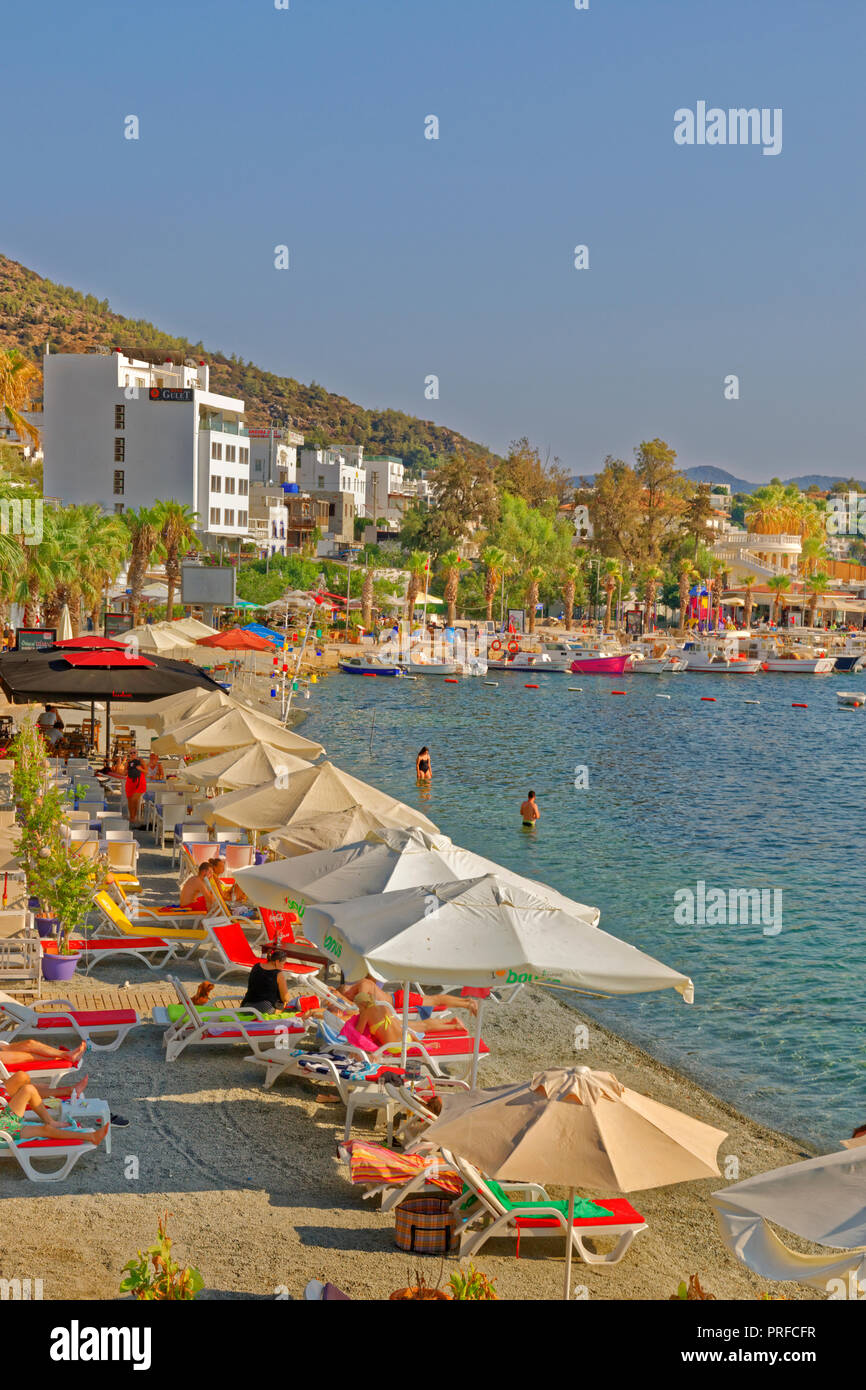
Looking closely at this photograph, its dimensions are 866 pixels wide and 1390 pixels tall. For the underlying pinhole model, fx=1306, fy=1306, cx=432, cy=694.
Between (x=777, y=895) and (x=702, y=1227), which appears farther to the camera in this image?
(x=777, y=895)

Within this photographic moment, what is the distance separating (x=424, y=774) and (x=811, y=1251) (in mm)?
26340

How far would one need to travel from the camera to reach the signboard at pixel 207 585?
5872 centimetres

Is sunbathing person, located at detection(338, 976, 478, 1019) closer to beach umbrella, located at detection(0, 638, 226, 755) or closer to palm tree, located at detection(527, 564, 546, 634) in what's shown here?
beach umbrella, located at detection(0, 638, 226, 755)

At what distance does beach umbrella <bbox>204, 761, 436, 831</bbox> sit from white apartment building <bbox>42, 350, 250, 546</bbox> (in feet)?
240

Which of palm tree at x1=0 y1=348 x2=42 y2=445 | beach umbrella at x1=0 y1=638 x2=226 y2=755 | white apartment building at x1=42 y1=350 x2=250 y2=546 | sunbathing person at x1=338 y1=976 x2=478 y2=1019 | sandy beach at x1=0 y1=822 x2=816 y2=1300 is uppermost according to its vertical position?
white apartment building at x1=42 y1=350 x2=250 y2=546

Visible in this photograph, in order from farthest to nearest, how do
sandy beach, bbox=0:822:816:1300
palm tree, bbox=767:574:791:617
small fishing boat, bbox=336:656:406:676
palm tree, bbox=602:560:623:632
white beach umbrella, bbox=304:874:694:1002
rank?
1. palm tree, bbox=767:574:791:617
2. palm tree, bbox=602:560:623:632
3. small fishing boat, bbox=336:656:406:676
4. white beach umbrella, bbox=304:874:694:1002
5. sandy beach, bbox=0:822:816:1300

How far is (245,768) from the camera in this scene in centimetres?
1898

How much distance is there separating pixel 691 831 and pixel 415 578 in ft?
244

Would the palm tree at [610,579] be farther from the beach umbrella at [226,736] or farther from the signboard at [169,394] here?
the beach umbrella at [226,736]

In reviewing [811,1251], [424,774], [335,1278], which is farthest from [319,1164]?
[424,774]

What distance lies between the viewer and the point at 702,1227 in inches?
397

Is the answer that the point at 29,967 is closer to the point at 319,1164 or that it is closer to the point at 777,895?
the point at 319,1164

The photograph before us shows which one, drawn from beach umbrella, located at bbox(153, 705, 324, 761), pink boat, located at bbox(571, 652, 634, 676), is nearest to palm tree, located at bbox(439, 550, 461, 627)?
pink boat, located at bbox(571, 652, 634, 676)

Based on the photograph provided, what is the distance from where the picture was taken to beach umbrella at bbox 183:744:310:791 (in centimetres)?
1870
